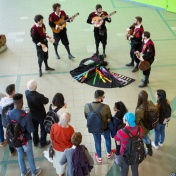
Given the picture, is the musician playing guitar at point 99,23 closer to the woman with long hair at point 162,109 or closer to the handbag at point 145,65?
the handbag at point 145,65

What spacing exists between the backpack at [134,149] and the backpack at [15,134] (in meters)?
1.46

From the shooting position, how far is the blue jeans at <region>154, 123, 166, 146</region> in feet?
15.4

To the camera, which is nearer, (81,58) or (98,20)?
(98,20)

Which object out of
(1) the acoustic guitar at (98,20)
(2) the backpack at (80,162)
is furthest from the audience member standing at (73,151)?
(1) the acoustic guitar at (98,20)

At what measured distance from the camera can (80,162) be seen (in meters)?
3.58

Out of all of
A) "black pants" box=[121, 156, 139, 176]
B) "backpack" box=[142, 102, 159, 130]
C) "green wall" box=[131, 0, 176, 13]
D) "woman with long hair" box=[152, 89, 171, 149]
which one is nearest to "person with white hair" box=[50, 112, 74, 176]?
"black pants" box=[121, 156, 139, 176]

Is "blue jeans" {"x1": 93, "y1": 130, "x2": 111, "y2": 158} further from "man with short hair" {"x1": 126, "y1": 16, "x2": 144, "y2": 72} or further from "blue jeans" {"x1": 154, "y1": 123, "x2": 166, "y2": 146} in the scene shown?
Result: "man with short hair" {"x1": 126, "y1": 16, "x2": 144, "y2": 72}

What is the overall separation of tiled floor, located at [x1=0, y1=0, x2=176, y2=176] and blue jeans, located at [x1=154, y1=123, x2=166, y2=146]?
0.17 meters

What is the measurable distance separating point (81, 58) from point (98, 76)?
1.17 m

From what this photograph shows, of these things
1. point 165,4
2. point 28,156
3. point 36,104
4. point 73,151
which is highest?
point 165,4

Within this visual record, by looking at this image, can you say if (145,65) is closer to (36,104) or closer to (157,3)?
(36,104)

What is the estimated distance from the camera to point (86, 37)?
29.6 ft

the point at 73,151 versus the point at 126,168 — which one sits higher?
the point at 73,151

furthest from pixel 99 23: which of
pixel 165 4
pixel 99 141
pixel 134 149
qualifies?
pixel 165 4
